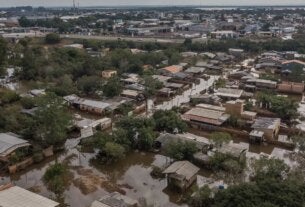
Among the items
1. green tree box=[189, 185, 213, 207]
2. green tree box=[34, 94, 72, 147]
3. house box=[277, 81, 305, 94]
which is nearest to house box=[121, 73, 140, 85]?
house box=[277, 81, 305, 94]

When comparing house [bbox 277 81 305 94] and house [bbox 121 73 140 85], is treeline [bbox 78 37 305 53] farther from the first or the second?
house [bbox 277 81 305 94]

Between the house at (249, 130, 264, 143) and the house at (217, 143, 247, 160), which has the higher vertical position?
the house at (217, 143, 247, 160)

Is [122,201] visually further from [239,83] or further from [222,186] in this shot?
[239,83]

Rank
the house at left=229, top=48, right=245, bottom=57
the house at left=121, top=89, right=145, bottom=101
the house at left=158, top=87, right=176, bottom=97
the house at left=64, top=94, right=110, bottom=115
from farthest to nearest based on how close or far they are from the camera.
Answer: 1. the house at left=229, top=48, right=245, bottom=57
2. the house at left=158, top=87, right=176, bottom=97
3. the house at left=121, top=89, right=145, bottom=101
4. the house at left=64, top=94, right=110, bottom=115

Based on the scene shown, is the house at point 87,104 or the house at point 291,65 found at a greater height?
the house at point 291,65

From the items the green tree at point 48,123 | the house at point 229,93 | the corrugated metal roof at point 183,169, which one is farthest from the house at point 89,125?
the house at point 229,93

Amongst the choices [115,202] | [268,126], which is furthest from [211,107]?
[115,202]

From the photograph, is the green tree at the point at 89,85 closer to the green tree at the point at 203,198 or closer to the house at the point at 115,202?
the house at the point at 115,202
